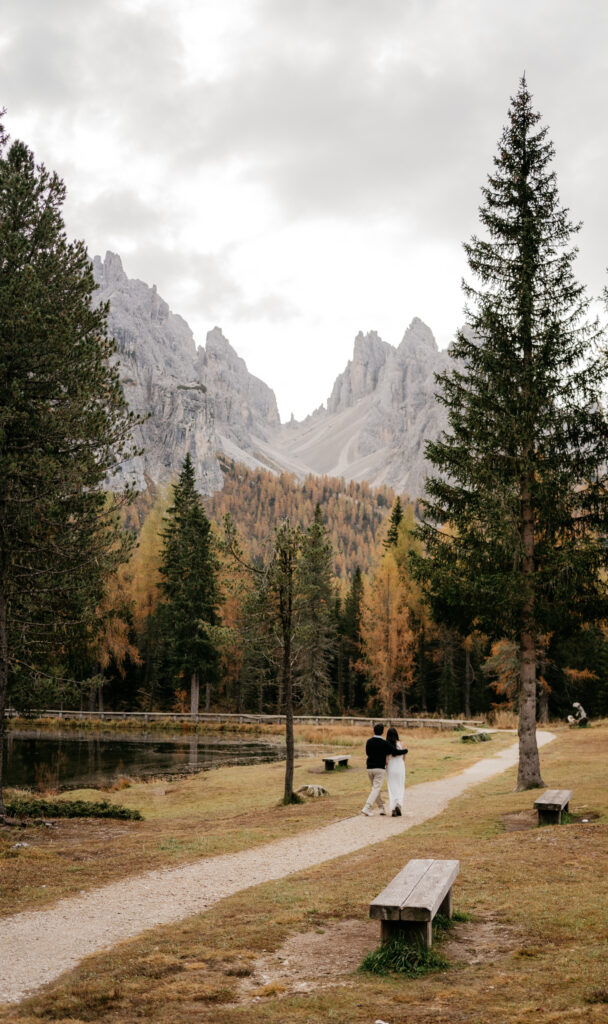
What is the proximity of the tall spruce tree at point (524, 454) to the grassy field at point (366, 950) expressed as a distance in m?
6.16

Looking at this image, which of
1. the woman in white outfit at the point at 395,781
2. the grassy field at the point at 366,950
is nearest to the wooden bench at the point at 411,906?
the grassy field at the point at 366,950

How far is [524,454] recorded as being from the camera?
59.2 feet

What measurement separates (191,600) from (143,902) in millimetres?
44943

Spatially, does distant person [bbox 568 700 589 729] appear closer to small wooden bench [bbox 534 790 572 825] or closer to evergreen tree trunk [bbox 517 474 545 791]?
evergreen tree trunk [bbox 517 474 545 791]

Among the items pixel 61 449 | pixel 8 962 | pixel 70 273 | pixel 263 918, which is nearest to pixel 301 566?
pixel 61 449

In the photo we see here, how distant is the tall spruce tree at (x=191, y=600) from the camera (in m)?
52.7

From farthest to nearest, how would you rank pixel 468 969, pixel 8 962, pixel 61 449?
pixel 61 449 < pixel 8 962 < pixel 468 969

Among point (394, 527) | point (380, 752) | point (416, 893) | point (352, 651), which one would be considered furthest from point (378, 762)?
point (352, 651)

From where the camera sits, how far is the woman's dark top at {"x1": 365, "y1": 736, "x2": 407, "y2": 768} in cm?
1591

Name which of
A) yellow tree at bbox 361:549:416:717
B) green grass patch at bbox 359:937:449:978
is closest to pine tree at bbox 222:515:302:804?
green grass patch at bbox 359:937:449:978

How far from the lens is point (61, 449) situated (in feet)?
56.4

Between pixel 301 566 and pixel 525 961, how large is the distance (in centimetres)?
1465

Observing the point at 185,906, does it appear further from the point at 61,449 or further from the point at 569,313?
the point at 569,313

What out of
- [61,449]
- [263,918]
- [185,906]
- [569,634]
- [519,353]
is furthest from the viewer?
[519,353]
